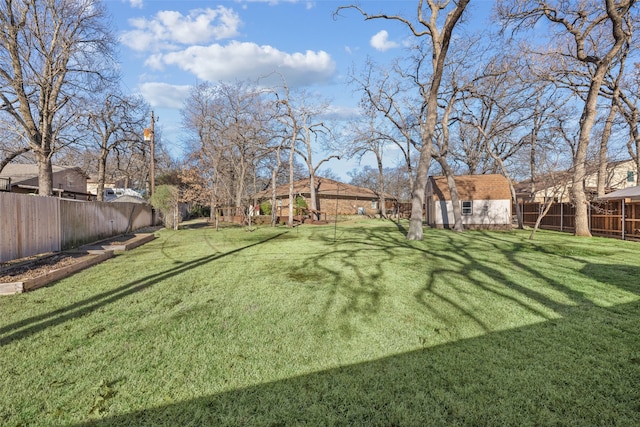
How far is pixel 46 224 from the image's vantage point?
852 cm

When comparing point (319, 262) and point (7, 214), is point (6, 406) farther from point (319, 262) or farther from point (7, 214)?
point (7, 214)

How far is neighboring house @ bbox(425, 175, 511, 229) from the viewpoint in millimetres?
20109

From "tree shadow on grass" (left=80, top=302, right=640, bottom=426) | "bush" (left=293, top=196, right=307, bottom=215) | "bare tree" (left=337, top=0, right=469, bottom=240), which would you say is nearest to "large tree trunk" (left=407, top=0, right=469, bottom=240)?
"bare tree" (left=337, top=0, right=469, bottom=240)

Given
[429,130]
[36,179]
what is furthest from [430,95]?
[36,179]

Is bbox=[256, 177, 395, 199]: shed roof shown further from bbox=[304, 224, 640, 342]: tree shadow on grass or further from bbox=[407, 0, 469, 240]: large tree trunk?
bbox=[304, 224, 640, 342]: tree shadow on grass

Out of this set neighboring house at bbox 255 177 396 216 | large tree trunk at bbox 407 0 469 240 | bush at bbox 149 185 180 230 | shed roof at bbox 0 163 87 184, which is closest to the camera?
large tree trunk at bbox 407 0 469 240

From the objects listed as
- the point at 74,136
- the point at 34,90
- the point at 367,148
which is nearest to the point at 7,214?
the point at 34,90

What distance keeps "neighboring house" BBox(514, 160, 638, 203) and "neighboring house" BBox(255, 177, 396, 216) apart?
15758 mm

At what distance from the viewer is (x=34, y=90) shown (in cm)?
1378

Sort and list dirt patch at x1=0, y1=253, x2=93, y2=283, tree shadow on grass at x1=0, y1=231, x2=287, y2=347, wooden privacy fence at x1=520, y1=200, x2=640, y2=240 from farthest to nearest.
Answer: wooden privacy fence at x1=520, y1=200, x2=640, y2=240, dirt patch at x1=0, y1=253, x2=93, y2=283, tree shadow on grass at x1=0, y1=231, x2=287, y2=347

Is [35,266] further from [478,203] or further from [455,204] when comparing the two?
[478,203]

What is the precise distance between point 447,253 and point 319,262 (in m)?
4.09

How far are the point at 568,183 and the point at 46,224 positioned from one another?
19.9 meters

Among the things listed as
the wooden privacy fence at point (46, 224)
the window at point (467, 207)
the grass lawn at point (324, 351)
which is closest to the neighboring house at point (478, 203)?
the window at point (467, 207)
